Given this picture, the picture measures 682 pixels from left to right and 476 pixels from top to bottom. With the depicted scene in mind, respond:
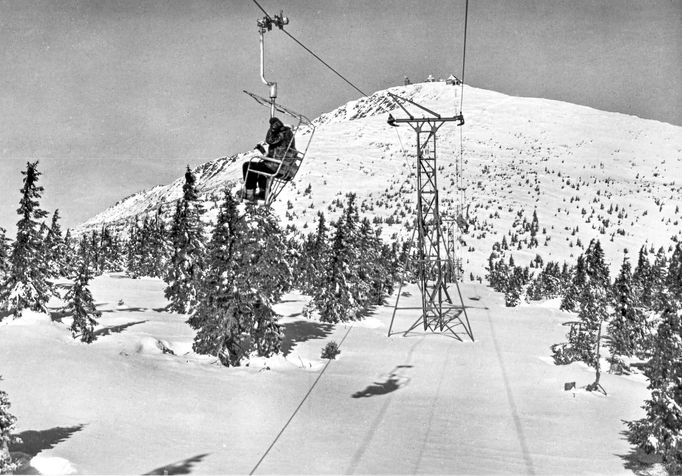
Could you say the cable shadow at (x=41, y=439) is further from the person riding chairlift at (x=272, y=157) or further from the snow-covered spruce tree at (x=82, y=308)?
the snow-covered spruce tree at (x=82, y=308)

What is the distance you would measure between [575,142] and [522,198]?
4884cm

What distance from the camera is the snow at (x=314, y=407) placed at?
47.6 ft

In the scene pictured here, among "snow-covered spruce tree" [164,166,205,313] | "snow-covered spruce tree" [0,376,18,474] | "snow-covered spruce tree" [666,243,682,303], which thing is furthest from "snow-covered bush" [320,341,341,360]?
"snow-covered spruce tree" [0,376,18,474]

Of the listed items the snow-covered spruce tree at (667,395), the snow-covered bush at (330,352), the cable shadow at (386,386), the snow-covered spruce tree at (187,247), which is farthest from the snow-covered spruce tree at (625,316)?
the snow-covered spruce tree at (187,247)

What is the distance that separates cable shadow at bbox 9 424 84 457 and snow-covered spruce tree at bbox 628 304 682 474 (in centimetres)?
1584

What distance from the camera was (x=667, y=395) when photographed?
45.4 ft

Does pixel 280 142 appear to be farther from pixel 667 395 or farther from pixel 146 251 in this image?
pixel 146 251

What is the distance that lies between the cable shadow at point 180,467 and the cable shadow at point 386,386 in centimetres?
899

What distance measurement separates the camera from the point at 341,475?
1327 cm

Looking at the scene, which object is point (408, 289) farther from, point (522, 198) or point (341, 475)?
point (341, 475)

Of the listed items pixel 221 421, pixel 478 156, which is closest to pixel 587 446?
pixel 221 421

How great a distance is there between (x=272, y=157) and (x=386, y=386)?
46.5ft

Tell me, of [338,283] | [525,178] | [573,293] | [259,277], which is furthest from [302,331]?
[525,178]

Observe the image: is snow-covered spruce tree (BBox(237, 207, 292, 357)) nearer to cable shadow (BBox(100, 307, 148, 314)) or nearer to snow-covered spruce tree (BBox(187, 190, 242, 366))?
snow-covered spruce tree (BBox(187, 190, 242, 366))
